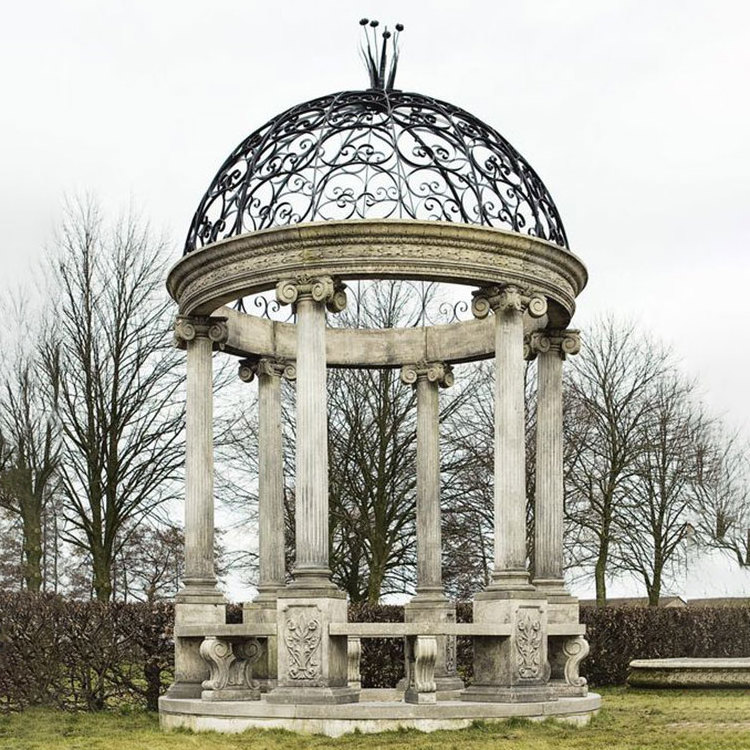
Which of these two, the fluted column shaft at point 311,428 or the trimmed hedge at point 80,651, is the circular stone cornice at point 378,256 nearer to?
the fluted column shaft at point 311,428

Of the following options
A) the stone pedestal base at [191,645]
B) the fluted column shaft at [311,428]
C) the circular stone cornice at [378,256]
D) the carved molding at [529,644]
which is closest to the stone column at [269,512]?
the stone pedestal base at [191,645]

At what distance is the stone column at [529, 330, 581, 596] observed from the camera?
20016 millimetres

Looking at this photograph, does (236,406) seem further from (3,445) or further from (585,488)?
(585,488)

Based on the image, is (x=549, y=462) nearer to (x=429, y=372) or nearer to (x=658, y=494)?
(x=429, y=372)

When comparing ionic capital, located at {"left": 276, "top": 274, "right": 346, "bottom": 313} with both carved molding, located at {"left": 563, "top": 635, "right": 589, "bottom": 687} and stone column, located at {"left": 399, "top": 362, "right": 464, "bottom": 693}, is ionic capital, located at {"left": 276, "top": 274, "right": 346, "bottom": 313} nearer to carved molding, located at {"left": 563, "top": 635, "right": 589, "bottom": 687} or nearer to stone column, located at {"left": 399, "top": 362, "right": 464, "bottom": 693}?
stone column, located at {"left": 399, "top": 362, "right": 464, "bottom": 693}

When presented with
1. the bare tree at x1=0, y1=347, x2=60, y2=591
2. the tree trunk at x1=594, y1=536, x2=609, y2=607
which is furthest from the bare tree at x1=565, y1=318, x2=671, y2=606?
the bare tree at x1=0, y1=347, x2=60, y2=591

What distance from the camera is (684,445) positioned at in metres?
39.5

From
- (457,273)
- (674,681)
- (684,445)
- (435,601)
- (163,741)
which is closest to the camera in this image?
(163,741)

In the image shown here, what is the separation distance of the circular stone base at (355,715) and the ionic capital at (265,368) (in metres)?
6.12

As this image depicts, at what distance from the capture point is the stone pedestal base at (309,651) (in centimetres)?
1656

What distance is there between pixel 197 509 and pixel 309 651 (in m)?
3.59

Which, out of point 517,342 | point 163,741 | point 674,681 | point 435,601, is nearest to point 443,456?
point 674,681

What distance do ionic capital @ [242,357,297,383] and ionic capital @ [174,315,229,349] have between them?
1.92 metres

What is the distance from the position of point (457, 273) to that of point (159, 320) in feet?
51.8
